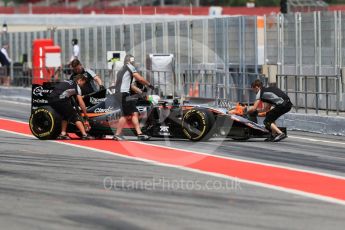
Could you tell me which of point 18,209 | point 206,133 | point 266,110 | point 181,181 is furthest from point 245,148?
point 18,209

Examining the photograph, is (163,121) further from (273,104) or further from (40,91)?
(40,91)

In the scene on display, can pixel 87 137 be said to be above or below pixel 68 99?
below

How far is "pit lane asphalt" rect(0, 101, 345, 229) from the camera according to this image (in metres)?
9.69

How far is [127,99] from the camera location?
18.2 m

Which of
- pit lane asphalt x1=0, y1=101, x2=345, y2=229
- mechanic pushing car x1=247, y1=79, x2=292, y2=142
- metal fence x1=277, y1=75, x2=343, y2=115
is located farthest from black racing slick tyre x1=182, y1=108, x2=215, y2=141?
metal fence x1=277, y1=75, x2=343, y2=115

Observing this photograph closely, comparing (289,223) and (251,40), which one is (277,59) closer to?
(251,40)

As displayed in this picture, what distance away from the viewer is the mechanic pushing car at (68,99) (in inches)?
714

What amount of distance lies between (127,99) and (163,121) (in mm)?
808

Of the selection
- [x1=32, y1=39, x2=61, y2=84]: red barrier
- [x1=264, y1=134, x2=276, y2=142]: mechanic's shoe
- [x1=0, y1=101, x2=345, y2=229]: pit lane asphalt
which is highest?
[x1=32, y1=39, x2=61, y2=84]: red barrier

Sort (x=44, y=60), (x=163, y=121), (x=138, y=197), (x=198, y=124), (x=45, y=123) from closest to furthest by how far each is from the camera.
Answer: (x=138, y=197), (x=198, y=124), (x=163, y=121), (x=45, y=123), (x=44, y=60)

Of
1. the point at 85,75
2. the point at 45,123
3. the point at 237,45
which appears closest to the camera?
the point at 45,123

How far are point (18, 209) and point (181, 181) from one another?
2.94 meters

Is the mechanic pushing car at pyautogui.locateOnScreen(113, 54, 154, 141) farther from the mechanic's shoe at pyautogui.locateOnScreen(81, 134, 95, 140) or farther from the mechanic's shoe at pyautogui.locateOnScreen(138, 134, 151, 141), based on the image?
the mechanic's shoe at pyautogui.locateOnScreen(81, 134, 95, 140)

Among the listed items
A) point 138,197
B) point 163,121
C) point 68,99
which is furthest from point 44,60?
point 138,197
